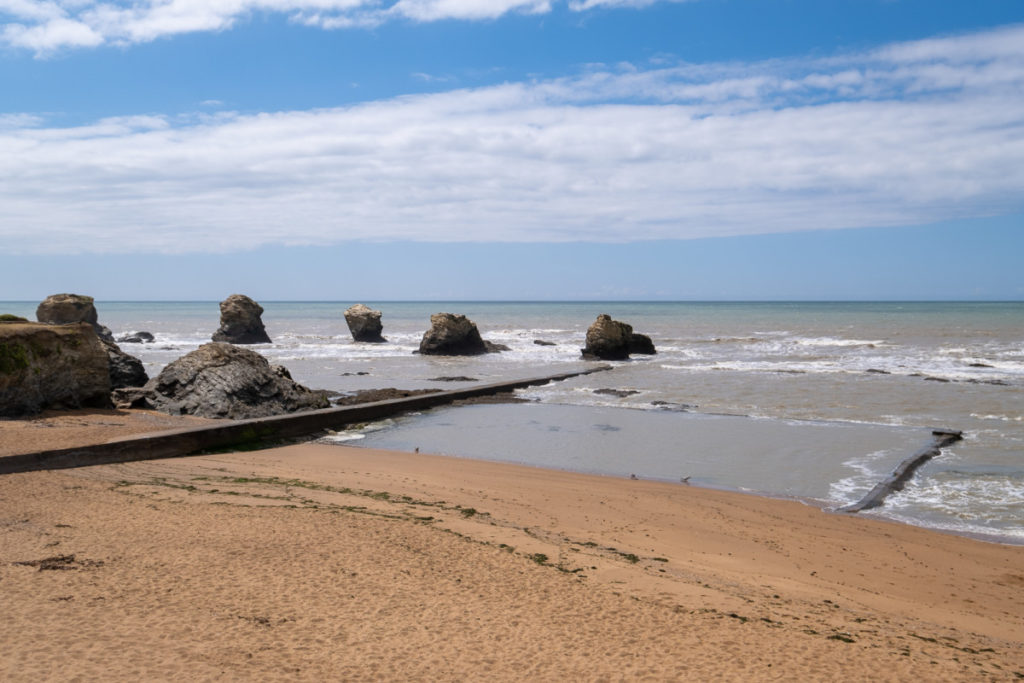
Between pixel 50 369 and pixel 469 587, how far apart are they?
9.70 m

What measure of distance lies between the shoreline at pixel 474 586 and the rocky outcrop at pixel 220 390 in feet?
16.6

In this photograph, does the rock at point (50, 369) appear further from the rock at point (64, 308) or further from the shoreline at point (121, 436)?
the rock at point (64, 308)

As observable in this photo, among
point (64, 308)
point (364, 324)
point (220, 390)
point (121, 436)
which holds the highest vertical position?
point (64, 308)

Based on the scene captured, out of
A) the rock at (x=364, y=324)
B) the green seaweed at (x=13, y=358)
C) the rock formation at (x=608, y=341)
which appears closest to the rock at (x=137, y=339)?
the rock at (x=364, y=324)

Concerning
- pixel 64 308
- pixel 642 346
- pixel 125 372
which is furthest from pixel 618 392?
pixel 64 308

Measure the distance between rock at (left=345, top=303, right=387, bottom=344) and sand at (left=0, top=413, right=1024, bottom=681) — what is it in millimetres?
39211

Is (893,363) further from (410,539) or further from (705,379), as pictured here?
(410,539)

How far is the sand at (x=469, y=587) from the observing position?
392cm

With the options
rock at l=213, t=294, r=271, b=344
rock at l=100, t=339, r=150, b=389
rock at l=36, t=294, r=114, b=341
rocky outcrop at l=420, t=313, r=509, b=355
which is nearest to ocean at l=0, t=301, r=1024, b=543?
rocky outcrop at l=420, t=313, r=509, b=355

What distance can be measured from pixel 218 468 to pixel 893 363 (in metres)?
27.0

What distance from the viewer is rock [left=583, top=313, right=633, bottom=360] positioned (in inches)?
1240

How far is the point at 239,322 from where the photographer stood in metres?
45.8

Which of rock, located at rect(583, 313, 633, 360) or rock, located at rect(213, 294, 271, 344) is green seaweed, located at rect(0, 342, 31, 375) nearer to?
rock, located at rect(583, 313, 633, 360)

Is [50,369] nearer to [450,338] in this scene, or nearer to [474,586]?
[474,586]
